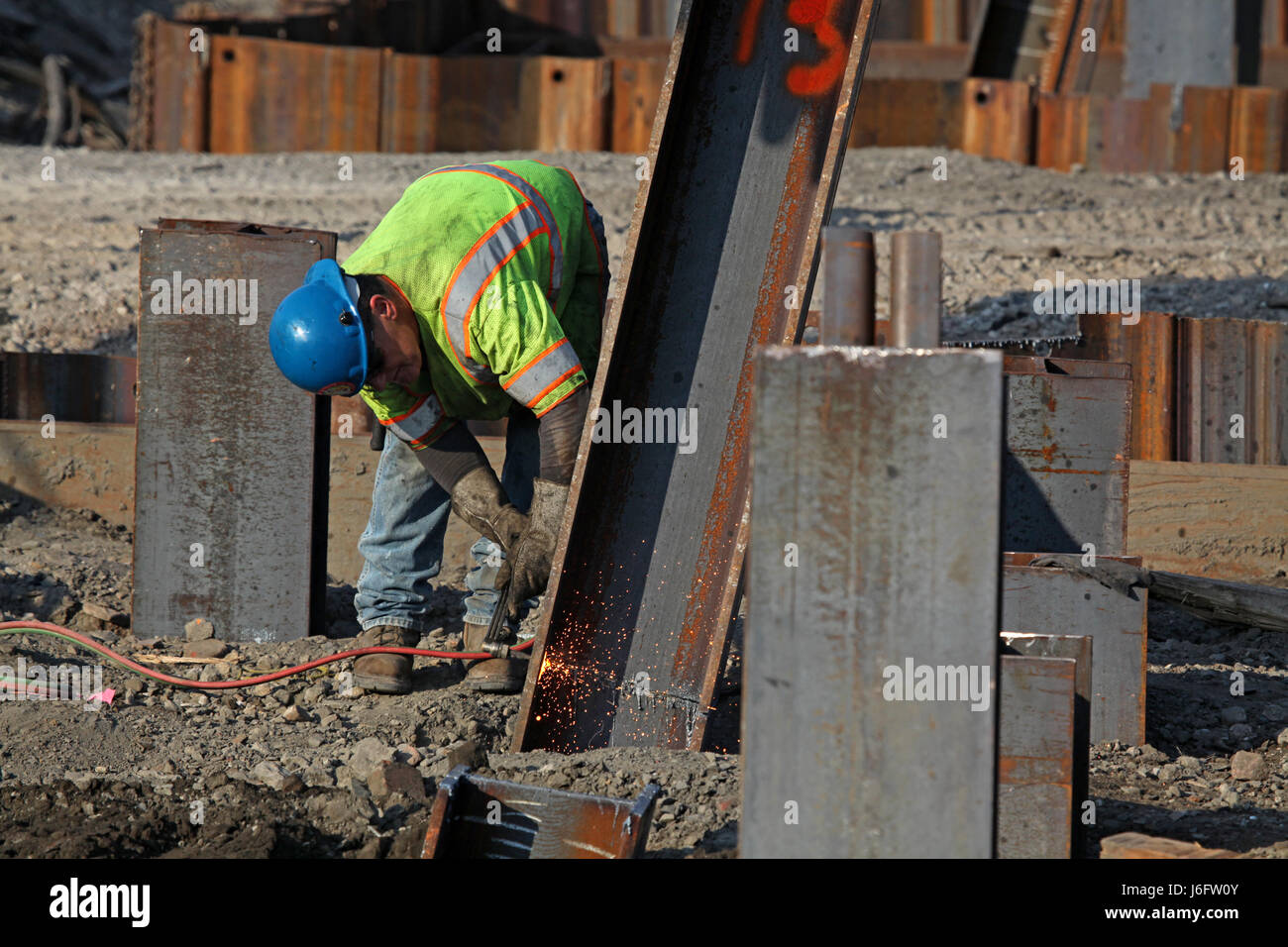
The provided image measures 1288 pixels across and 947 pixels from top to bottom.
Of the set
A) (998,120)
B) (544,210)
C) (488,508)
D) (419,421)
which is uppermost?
(998,120)

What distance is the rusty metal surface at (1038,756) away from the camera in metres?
2.89

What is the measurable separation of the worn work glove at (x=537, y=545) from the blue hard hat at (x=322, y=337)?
0.63 metres

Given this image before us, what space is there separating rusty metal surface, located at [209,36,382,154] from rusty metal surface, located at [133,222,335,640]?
22.6 feet

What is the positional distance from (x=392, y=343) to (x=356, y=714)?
117 cm

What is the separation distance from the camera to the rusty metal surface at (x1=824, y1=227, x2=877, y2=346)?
216cm

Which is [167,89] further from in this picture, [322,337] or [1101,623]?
[1101,623]

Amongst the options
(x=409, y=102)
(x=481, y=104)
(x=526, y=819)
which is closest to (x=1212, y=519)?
(x=526, y=819)

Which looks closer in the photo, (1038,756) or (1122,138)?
(1038,756)

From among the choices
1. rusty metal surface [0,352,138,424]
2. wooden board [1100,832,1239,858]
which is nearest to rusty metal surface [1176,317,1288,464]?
wooden board [1100,832,1239,858]

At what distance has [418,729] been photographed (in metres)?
3.82

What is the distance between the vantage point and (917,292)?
2162mm

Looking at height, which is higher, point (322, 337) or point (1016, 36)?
point (1016, 36)

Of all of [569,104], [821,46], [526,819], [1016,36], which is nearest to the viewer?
[526,819]

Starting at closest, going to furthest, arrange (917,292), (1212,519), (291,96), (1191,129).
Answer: (917,292)
(1212,519)
(1191,129)
(291,96)
